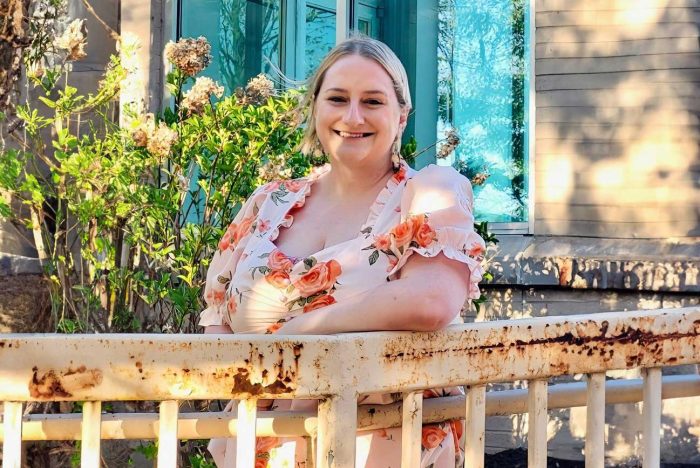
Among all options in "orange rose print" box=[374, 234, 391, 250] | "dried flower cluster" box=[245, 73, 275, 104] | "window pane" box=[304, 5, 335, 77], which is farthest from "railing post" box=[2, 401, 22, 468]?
"window pane" box=[304, 5, 335, 77]

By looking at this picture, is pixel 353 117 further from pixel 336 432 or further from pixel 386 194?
pixel 336 432

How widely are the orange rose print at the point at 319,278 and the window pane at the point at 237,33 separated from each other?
14.1 feet

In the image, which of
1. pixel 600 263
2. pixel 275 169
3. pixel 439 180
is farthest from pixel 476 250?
pixel 600 263

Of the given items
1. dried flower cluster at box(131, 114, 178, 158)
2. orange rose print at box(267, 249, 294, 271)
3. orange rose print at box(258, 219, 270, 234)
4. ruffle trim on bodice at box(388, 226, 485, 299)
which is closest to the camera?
ruffle trim on bodice at box(388, 226, 485, 299)

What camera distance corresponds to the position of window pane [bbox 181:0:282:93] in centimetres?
642

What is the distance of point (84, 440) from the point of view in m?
1.25

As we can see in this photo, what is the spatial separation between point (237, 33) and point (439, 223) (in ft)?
15.3

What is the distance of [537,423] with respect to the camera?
4.97 ft

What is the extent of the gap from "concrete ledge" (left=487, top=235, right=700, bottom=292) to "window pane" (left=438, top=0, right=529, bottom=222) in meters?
0.47

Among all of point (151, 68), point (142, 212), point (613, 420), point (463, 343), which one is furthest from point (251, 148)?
point (463, 343)

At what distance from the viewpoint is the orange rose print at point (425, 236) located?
79.4 inches

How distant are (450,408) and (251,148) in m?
Result: 2.75

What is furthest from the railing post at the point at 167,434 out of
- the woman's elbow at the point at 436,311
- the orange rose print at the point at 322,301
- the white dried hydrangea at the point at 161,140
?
the white dried hydrangea at the point at 161,140

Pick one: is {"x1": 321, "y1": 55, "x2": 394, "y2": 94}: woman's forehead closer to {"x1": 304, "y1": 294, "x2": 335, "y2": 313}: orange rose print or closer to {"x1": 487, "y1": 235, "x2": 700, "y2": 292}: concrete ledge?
{"x1": 304, "y1": 294, "x2": 335, "y2": 313}: orange rose print
